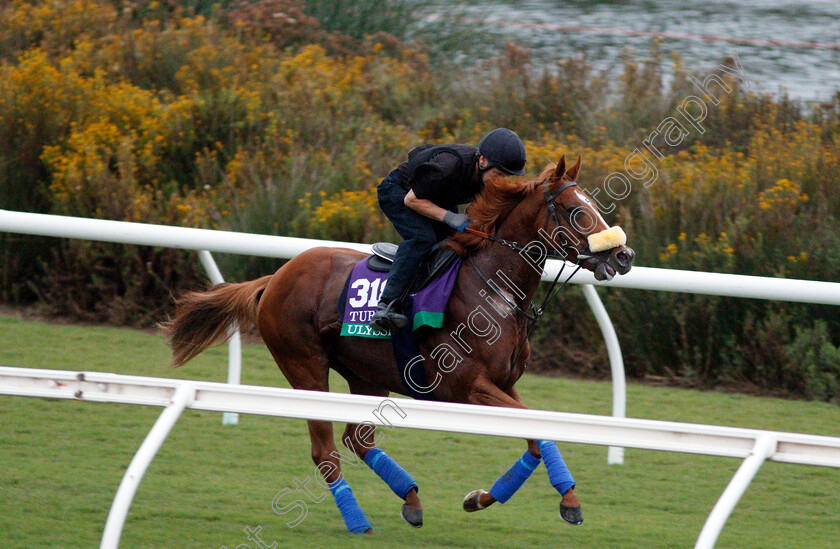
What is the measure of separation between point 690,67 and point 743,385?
5.72 meters

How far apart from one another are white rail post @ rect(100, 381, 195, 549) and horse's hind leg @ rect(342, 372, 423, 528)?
1.16m

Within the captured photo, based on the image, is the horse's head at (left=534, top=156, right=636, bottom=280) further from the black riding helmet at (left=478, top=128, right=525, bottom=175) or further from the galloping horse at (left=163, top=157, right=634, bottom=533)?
the black riding helmet at (left=478, top=128, right=525, bottom=175)

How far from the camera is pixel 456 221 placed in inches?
146

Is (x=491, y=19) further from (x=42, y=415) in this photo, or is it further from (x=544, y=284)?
(x=42, y=415)

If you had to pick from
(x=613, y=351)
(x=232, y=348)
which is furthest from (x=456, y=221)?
(x=232, y=348)

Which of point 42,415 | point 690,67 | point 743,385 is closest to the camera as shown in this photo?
point 42,415

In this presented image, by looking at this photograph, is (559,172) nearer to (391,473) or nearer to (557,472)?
(557,472)

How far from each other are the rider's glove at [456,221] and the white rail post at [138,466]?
1449 millimetres

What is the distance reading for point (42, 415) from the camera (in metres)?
4.99

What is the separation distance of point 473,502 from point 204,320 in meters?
1.52

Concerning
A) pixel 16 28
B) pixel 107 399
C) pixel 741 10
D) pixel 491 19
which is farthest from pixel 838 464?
pixel 741 10

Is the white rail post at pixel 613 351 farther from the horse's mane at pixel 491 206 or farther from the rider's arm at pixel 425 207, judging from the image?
the rider's arm at pixel 425 207

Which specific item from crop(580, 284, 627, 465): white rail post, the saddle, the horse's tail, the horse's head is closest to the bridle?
the horse's head

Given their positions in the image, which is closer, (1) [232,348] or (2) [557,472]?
(2) [557,472]
